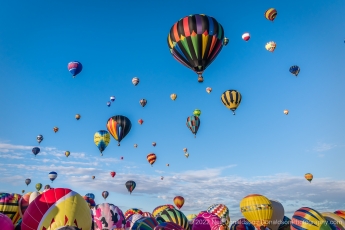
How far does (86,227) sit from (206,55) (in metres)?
12.6

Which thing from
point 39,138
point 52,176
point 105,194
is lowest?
point 105,194

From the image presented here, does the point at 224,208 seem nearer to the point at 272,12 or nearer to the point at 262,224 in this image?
the point at 262,224

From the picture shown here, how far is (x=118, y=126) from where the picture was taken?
30.2m

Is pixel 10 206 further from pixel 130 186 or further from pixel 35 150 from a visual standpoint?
pixel 35 150

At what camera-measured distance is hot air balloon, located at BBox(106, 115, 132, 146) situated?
3028 centimetres

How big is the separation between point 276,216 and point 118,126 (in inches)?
693

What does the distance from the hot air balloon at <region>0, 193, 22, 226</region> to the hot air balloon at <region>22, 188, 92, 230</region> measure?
7.73 meters

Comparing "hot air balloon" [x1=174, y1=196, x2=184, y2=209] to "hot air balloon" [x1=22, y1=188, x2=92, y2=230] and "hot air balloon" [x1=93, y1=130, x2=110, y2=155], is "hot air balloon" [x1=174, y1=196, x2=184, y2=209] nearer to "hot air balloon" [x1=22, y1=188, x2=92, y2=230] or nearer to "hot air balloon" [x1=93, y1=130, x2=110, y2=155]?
"hot air balloon" [x1=93, y1=130, x2=110, y2=155]

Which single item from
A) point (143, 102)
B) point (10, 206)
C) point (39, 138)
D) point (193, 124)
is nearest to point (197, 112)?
point (193, 124)

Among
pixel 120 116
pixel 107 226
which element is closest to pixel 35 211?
pixel 107 226

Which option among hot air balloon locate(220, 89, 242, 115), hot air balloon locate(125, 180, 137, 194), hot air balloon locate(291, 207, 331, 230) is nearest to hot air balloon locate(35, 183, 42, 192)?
hot air balloon locate(125, 180, 137, 194)

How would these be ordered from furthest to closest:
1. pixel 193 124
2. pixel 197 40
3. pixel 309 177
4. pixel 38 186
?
pixel 38 186 → pixel 309 177 → pixel 193 124 → pixel 197 40

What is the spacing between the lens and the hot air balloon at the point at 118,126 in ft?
99.3

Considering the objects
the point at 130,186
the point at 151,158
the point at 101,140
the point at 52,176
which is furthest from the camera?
the point at 52,176
